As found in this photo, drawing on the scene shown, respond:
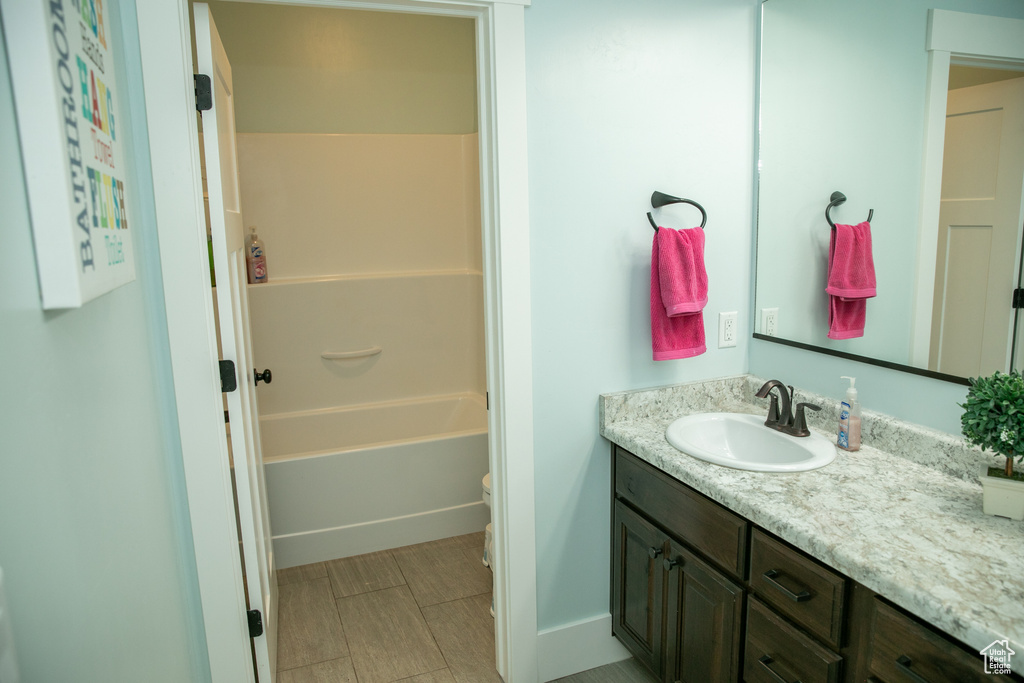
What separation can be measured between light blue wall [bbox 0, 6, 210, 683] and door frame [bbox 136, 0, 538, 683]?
0.05 meters

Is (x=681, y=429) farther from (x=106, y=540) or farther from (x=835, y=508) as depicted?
(x=106, y=540)

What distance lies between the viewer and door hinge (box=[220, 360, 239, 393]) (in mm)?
1710

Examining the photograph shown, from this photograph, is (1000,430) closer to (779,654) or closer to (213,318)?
(779,654)

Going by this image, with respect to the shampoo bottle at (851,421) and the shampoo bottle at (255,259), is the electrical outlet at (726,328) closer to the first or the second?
the shampoo bottle at (851,421)

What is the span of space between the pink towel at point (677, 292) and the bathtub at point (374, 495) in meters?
1.32

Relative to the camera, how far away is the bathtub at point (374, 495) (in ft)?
9.53

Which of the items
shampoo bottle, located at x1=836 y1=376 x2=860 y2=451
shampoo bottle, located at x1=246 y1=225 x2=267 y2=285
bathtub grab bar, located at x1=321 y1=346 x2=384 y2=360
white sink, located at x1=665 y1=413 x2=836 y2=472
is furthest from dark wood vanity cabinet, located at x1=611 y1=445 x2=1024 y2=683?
shampoo bottle, located at x1=246 y1=225 x2=267 y2=285

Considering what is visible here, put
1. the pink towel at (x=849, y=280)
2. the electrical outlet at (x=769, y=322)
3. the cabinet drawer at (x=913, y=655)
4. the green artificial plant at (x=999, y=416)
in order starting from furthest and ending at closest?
1. the electrical outlet at (x=769, y=322)
2. the pink towel at (x=849, y=280)
3. the green artificial plant at (x=999, y=416)
4. the cabinet drawer at (x=913, y=655)

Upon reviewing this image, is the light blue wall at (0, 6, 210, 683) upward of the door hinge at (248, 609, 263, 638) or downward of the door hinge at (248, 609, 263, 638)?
upward

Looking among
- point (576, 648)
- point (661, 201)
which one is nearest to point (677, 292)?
point (661, 201)

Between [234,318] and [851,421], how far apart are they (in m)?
1.70

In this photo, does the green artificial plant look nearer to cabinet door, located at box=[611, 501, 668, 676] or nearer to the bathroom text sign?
cabinet door, located at box=[611, 501, 668, 676]

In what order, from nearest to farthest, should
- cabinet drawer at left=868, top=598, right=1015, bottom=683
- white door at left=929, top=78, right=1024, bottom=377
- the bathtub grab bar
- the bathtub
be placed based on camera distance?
cabinet drawer at left=868, top=598, right=1015, bottom=683, white door at left=929, top=78, right=1024, bottom=377, the bathtub, the bathtub grab bar

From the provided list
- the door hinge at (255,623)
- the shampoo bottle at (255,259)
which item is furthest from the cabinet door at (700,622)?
the shampoo bottle at (255,259)
